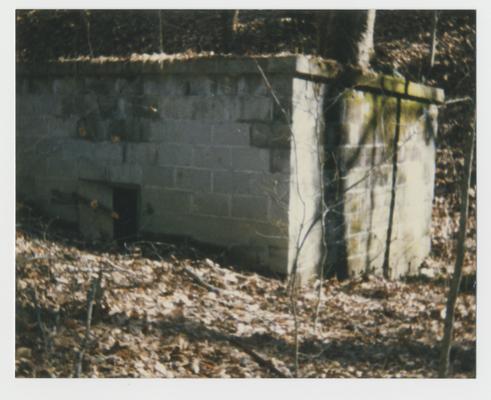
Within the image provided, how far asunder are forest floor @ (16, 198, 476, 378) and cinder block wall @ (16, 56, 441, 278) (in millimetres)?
401

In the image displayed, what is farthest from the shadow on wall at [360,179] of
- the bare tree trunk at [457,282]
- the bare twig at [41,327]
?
the bare twig at [41,327]

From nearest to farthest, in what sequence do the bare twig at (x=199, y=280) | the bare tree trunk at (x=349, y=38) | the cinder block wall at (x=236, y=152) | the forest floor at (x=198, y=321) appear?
the forest floor at (x=198, y=321) → the bare twig at (x=199, y=280) → the cinder block wall at (x=236, y=152) → the bare tree trunk at (x=349, y=38)

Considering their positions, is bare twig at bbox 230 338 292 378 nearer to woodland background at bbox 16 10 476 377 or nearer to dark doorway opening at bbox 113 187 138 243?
woodland background at bbox 16 10 476 377

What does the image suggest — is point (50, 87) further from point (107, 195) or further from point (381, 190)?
point (381, 190)

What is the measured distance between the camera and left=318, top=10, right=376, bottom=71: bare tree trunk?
6461mm

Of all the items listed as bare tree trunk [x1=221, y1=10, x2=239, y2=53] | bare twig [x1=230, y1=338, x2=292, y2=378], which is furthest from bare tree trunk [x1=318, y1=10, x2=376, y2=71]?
bare twig [x1=230, y1=338, x2=292, y2=378]

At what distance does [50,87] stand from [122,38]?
4.01ft

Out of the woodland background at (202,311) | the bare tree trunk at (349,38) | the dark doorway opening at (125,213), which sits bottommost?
the woodland background at (202,311)

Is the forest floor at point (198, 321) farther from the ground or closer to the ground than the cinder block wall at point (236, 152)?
closer to the ground

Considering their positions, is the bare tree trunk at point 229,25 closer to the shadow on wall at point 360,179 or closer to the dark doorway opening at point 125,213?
the shadow on wall at point 360,179

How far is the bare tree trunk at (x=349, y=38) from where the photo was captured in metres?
6.46

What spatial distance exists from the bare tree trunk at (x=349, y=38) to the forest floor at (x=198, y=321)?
226 cm

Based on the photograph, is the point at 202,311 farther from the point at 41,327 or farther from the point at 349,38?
the point at 349,38
